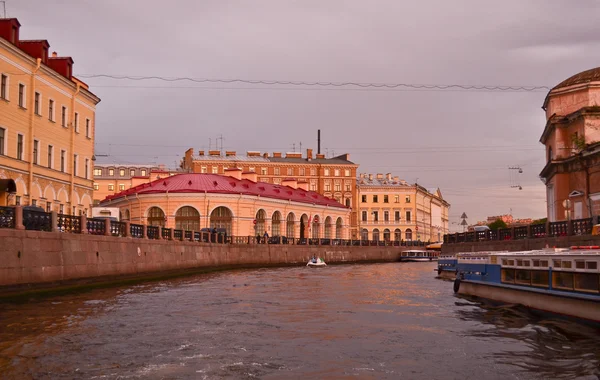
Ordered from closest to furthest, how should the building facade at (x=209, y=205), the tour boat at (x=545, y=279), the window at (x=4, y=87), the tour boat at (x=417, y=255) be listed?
the tour boat at (x=545, y=279), the window at (x=4, y=87), the building facade at (x=209, y=205), the tour boat at (x=417, y=255)

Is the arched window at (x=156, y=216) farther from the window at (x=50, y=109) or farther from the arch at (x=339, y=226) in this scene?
the arch at (x=339, y=226)

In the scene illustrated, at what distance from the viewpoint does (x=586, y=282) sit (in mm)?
14492

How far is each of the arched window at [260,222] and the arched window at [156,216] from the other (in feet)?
28.9

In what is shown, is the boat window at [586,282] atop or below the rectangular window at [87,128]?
below

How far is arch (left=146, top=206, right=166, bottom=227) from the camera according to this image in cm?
6072

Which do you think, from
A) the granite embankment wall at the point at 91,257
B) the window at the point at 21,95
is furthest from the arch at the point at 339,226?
the window at the point at 21,95

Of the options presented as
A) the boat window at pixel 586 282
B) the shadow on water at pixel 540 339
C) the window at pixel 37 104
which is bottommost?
the shadow on water at pixel 540 339

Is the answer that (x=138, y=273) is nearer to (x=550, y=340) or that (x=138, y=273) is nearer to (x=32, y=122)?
(x=32, y=122)

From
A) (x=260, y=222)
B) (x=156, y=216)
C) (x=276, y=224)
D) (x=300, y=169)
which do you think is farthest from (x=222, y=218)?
(x=300, y=169)

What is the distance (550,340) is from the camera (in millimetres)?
13375

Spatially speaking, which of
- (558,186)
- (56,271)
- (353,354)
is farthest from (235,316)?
(558,186)

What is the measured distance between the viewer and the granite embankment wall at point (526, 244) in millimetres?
26803

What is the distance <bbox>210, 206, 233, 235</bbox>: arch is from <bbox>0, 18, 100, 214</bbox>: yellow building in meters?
19.2

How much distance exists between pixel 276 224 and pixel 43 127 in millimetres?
34397
